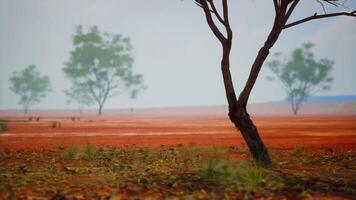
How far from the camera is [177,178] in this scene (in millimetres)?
8438

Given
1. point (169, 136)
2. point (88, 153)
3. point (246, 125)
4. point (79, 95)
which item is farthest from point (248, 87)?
point (79, 95)

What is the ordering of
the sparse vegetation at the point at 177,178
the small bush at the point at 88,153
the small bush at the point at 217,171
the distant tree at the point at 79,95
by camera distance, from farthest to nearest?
the distant tree at the point at 79,95 < the small bush at the point at 88,153 < the small bush at the point at 217,171 < the sparse vegetation at the point at 177,178

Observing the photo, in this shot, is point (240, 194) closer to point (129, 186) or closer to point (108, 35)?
point (129, 186)

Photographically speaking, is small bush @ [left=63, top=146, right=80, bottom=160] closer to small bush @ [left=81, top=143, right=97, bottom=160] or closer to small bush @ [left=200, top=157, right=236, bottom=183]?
small bush @ [left=81, top=143, right=97, bottom=160]

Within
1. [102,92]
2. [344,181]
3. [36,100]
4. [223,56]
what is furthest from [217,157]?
[36,100]

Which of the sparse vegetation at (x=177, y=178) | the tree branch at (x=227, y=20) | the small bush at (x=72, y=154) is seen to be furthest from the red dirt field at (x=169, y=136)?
the tree branch at (x=227, y=20)

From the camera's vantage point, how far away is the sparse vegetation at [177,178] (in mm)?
7113

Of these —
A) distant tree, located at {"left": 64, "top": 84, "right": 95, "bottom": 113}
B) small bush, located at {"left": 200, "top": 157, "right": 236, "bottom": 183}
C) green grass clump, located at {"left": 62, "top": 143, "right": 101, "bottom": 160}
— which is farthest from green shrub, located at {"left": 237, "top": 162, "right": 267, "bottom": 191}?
distant tree, located at {"left": 64, "top": 84, "right": 95, "bottom": 113}

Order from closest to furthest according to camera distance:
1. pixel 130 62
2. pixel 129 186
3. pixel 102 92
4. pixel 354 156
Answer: pixel 129 186, pixel 354 156, pixel 102 92, pixel 130 62

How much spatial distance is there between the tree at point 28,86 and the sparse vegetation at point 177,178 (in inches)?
4313

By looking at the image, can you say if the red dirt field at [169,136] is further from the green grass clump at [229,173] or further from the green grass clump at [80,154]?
the green grass clump at [229,173]

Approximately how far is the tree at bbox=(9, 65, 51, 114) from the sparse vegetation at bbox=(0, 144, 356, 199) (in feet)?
359

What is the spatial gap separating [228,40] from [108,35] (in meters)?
76.4

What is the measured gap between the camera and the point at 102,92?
8044cm
